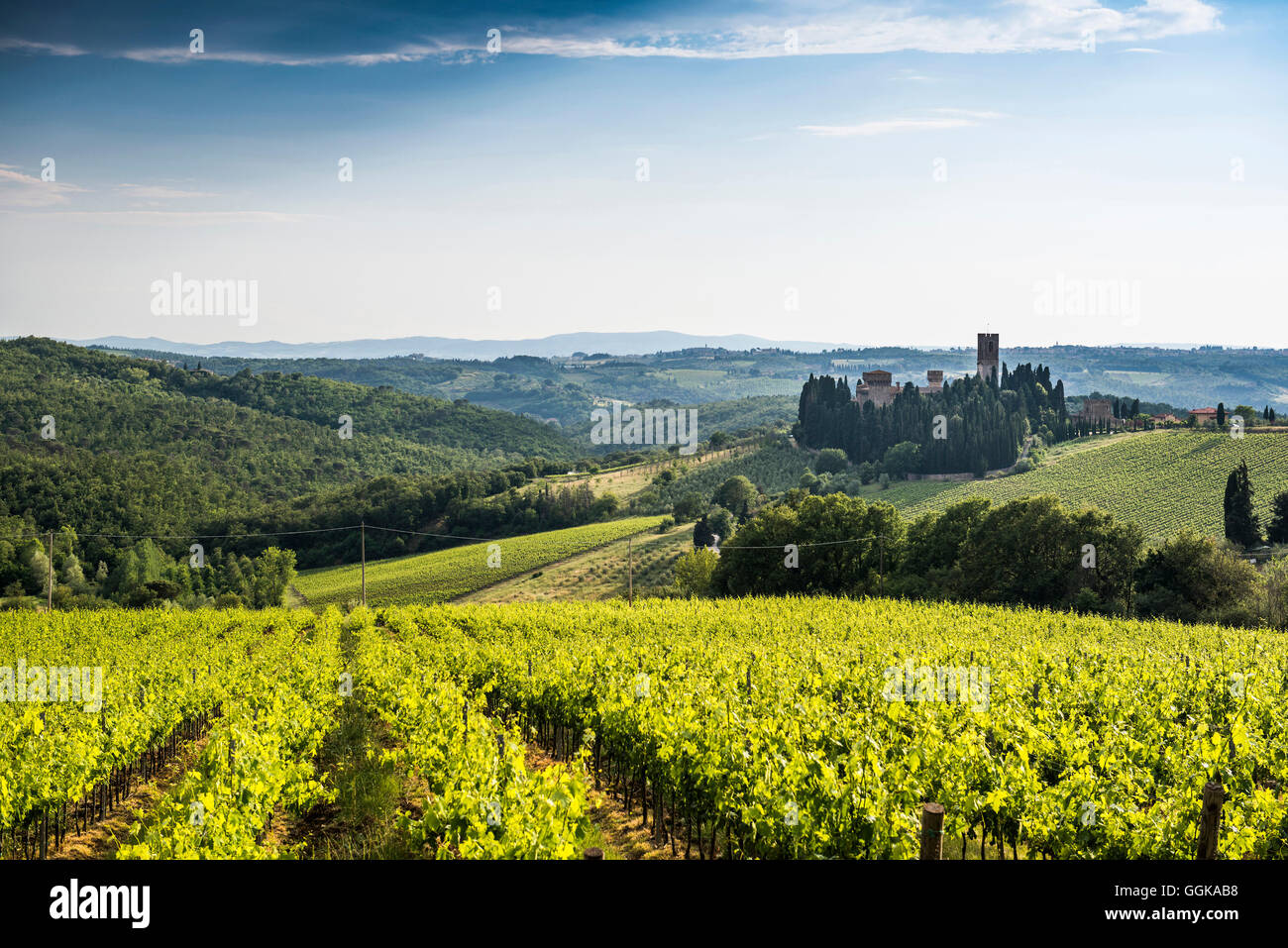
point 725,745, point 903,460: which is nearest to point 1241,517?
point 903,460

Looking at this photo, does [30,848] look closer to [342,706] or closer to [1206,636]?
[342,706]

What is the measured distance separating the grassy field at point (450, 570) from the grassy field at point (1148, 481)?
105ft

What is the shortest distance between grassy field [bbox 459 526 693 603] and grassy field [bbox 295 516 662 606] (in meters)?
2.08

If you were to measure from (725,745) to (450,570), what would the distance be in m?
66.8

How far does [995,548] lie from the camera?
44.5 metres

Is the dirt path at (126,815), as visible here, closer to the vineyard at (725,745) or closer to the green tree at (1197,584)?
the vineyard at (725,745)

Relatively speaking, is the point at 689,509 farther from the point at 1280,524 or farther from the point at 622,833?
the point at 622,833

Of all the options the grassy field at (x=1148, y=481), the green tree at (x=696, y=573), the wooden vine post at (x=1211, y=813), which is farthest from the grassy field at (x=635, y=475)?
the wooden vine post at (x=1211, y=813)

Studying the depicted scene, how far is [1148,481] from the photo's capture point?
75.9 meters

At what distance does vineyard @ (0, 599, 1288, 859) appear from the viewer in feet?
25.3
